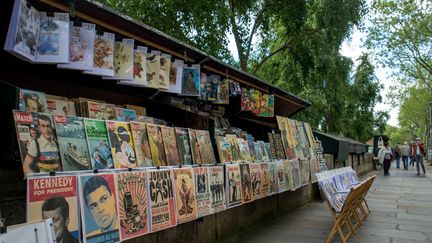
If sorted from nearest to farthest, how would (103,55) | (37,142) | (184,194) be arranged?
(37,142)
(103,55)
(184,194)

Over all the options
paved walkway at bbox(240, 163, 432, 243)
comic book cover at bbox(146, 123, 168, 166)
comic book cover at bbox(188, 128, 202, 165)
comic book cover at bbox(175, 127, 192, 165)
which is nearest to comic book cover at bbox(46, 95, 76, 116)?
comic book cover at bbox(146, 123, 168, 166)

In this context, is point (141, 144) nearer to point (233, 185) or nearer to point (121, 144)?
point (121, 144)

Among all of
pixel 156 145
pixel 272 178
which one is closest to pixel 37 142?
pixel 156 145

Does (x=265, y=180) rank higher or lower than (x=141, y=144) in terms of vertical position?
lower

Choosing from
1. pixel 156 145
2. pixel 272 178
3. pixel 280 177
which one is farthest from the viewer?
pixel 280 177

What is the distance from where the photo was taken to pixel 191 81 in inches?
198

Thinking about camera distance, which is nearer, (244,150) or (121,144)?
(121,144)

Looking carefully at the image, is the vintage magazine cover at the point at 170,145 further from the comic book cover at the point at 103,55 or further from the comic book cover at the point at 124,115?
the comic book cover at the point at 103,55

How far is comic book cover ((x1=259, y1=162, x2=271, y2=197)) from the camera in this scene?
20.0 ft

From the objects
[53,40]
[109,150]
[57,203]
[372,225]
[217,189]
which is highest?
[53,40]

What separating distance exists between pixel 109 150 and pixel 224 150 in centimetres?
234

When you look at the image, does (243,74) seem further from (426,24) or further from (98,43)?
(426,24)

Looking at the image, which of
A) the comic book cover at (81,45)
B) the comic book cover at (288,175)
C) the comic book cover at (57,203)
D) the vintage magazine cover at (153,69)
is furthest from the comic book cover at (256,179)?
the comic book cover at (57,203)

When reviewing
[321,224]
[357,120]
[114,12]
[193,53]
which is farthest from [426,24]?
[114,12]
